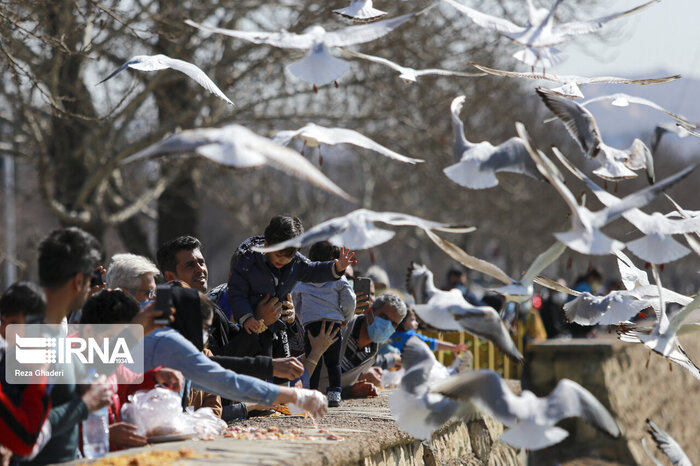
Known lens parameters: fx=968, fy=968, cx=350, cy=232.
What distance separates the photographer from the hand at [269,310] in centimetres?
568

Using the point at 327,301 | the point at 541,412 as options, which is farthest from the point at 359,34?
the point at 327,301

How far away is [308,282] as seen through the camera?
597 cm

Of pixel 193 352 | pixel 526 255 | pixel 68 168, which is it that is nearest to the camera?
pixel 193 352

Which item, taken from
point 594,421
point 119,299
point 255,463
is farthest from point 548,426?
point 119,299

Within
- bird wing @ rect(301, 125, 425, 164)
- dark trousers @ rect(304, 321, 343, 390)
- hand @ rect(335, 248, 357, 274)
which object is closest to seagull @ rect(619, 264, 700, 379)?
bird wing @ rect(301, 125, 425, 164)

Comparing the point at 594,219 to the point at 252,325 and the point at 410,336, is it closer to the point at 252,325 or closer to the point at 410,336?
the point at 252,325

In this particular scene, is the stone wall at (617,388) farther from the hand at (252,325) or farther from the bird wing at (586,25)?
the bird wing at (586,25)

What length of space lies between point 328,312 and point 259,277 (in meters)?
0.77

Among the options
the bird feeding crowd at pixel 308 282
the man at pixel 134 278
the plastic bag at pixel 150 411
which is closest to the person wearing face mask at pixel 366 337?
the bird feeding crowd at pixel 308 282

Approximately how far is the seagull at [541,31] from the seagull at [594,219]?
0.60 metres

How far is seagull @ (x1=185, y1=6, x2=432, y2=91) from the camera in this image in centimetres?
455

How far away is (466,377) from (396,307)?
2.74 metres

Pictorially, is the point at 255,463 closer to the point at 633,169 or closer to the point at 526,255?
the point at 633,169

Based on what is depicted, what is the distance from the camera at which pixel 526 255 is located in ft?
126
